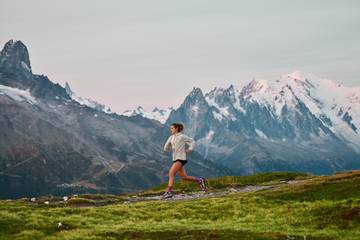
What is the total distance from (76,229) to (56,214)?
7.08m

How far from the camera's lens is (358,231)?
28875 mm

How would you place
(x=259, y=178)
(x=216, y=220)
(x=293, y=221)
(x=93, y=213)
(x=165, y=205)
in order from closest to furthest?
(x=293, y=221) → (x=216, y=220) → (x=93, y=213) → (x=165, y=205) → (x=259, y=178)

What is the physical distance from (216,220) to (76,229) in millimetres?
9012

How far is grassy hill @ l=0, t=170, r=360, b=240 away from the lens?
29641 mm

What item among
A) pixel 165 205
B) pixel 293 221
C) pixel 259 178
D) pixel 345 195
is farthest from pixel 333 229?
pixel 259 178

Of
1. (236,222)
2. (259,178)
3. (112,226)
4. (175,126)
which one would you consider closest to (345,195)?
(236,222)

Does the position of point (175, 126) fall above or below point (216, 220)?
above

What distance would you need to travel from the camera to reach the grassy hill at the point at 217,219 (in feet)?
97.2

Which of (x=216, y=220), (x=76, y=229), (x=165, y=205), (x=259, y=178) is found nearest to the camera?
(x=76, y=229)

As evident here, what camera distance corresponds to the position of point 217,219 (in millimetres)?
36812

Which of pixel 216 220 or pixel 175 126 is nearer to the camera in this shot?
pixel 216 220

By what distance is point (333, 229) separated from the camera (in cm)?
3041

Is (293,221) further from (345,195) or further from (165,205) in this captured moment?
(165,205)

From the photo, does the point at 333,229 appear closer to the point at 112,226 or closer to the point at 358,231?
the point at 358,231
